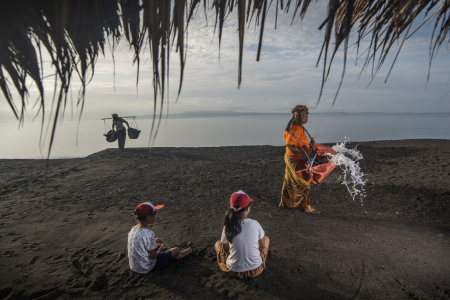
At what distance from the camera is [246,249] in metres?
2.75

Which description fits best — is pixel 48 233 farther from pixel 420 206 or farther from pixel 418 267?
pixel 420 206

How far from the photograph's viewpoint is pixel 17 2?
4.17ft

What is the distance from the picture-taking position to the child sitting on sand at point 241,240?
8.95ft

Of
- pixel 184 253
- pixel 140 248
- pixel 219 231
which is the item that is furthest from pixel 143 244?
pixel 219 231

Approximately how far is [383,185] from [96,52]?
20.8 ft

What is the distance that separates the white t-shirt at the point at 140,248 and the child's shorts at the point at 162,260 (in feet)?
0.33

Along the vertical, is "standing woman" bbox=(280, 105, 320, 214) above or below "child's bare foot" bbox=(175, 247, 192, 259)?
above

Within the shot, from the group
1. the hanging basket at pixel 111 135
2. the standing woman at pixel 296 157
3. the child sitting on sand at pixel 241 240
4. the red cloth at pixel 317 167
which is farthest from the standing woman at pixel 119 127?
the child sitting on sand at pixel 241 240

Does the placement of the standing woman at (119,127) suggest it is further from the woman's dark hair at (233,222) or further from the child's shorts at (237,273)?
the woman's dark hair at (233,222)

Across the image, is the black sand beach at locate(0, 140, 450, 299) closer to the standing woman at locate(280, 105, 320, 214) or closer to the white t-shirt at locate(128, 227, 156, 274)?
the white t-shirt at locate(128, 227, 156, 274)

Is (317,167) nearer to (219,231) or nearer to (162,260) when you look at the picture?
(219,231)

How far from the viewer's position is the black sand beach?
2801 mm

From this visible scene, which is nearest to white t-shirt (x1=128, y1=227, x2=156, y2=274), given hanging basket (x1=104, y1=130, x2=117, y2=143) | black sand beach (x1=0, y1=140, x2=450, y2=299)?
black sand beach (x1=0, y1=140, x2=450, y2=299)

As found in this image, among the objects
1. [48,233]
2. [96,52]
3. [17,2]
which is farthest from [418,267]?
[48,233]
